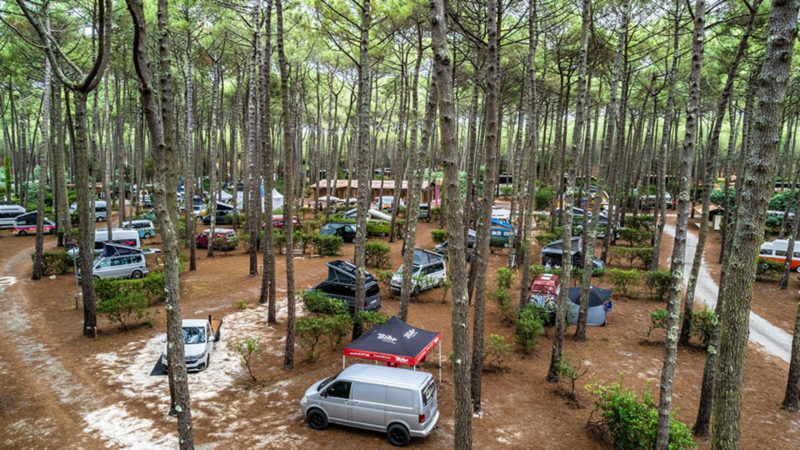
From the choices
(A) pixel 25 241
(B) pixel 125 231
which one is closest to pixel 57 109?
(B) pixel 125 231

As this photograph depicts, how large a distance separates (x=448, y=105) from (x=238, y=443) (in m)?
6.32

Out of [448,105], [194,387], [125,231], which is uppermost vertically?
[448,105]

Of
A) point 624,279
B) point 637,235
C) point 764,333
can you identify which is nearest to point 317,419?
point 624,279

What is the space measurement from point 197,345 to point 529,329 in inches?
307

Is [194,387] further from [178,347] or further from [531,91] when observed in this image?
[531,91]

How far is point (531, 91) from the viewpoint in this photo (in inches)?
469

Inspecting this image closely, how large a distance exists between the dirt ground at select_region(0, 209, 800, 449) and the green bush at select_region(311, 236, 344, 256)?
689cm

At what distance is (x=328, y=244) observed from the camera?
21359mm

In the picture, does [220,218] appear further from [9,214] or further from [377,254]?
[377,254]

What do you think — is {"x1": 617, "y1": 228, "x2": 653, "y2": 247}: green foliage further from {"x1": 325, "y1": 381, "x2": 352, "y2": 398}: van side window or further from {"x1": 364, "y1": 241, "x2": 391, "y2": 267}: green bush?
{"x1": 325, "y1": 381, "x2": 352, "y2": 398}: van side window

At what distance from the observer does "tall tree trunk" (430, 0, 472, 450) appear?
4379 millimetres

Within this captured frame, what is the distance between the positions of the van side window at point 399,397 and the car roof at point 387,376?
0.27 feet

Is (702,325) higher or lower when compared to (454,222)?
lower

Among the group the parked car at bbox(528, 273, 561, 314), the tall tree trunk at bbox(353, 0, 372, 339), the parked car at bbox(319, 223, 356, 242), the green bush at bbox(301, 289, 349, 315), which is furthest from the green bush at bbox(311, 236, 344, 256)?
the tall tree trunk at bbox(353, 0, 372, 339)
